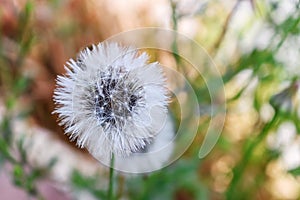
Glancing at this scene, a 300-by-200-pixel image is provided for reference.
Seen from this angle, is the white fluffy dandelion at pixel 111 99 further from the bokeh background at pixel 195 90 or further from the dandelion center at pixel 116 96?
the bokeh background at pixel 195 90

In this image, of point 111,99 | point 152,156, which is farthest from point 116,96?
point 152,156

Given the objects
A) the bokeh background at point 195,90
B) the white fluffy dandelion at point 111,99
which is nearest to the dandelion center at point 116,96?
the white fluffy dandelion at point 111,99

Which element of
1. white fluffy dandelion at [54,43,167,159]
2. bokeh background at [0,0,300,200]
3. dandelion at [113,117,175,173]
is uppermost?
bokeh background at [0,0,300,200]

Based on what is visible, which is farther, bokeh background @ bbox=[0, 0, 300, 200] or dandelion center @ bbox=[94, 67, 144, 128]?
bokeh background @ bbox=[0, 0, 300, 200]

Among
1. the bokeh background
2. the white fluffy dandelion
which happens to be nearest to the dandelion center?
the white fluffy dandelion

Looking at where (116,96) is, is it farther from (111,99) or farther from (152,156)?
(152,156)

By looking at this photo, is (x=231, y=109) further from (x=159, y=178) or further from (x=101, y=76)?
(x=101, y=76)

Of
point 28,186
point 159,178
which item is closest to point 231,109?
point 159,178

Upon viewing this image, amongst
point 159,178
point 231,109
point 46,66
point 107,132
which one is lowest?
point 107,132

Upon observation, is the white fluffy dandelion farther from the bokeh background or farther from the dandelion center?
the bokeh background
